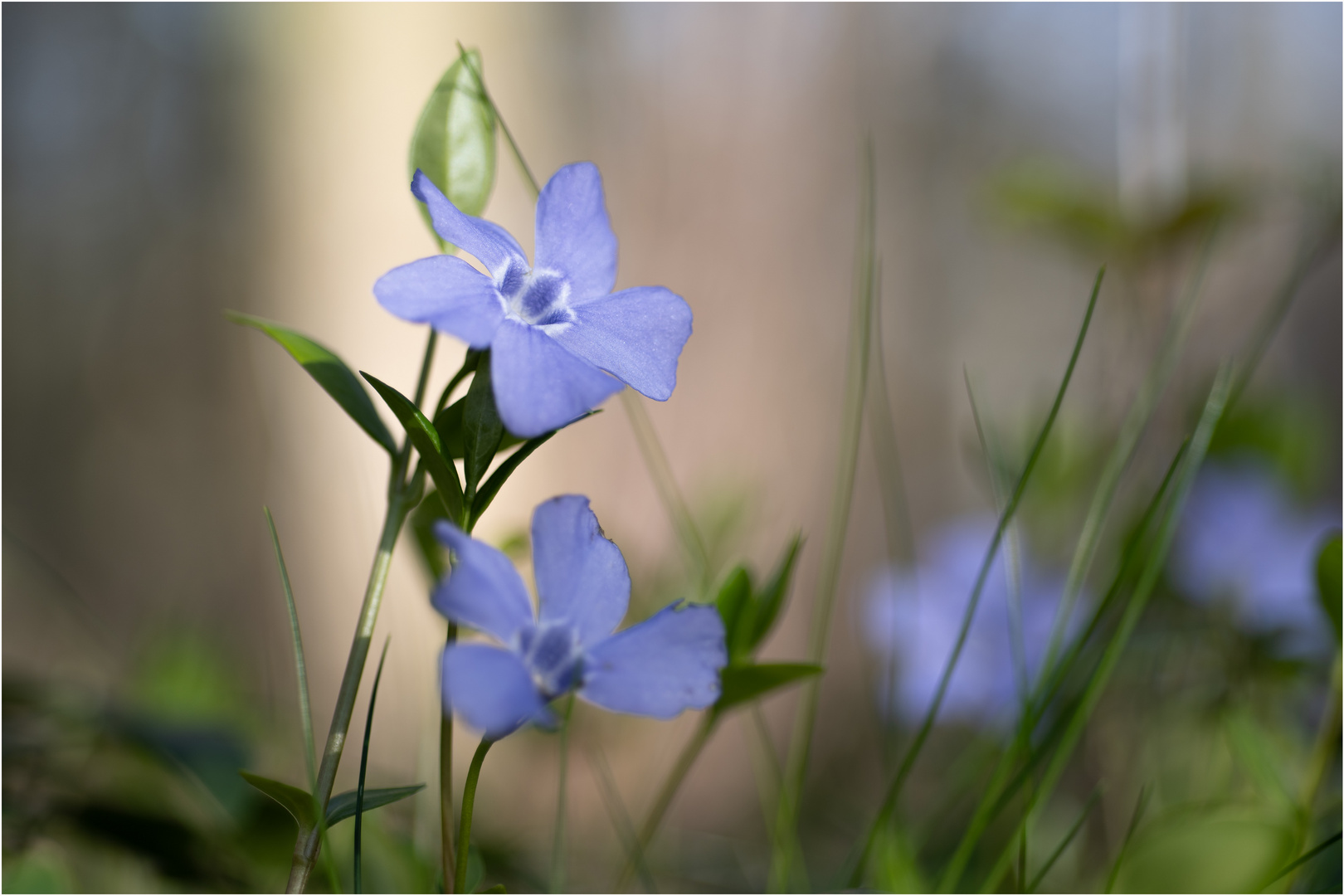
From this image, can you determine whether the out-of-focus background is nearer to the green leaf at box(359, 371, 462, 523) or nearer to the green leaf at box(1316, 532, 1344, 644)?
the green leaf at box(1316, 532, 1344, 644)

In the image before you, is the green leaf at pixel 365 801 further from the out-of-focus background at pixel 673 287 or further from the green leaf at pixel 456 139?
the out-of-focus background at pixel 673 287

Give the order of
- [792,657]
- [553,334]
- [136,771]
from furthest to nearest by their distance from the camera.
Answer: [792,657], [136,771], [553,334]

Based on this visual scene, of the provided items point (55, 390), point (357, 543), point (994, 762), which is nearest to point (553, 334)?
point (994, 762)

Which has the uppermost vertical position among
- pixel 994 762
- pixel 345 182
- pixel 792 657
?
pixel 345 182

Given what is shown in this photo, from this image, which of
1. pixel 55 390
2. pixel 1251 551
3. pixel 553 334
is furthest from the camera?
pixel 55 390

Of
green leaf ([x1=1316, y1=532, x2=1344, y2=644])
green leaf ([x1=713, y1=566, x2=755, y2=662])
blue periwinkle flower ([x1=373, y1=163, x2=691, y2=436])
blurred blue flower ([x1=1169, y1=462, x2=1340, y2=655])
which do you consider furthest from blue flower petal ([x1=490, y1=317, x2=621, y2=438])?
blurred blue flower ([x1=1169, y1=462, x2=1340, y2=655])

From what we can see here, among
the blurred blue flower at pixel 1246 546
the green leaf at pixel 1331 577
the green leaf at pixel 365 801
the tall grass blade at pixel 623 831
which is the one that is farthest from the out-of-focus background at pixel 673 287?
the green leaf at pixel 365 801

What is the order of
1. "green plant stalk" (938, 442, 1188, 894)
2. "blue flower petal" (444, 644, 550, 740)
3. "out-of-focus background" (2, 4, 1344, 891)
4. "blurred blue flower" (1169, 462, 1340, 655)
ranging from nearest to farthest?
"blue flower petal" (444, 644, 550, 740)
"green plant stalk" (938, 442, 1188, 894)
"blurred blue flower" (1169, 462, 1340, 655)
"out-of-focus background" (2, 4, 1344, 891)

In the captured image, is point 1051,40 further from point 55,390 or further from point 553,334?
point 55,390
